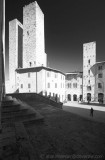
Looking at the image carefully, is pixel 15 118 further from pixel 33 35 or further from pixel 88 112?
pixel 33 35

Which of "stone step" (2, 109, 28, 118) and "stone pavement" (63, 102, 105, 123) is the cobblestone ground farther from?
"stone pavement" (63, 102, 105, 123)

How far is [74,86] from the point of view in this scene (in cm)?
3619

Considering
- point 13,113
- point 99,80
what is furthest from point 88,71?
point 13,113

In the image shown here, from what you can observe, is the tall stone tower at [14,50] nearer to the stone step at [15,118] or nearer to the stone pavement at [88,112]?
the stone pavement at [88,112]

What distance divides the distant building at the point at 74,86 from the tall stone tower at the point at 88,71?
2408 millimetres

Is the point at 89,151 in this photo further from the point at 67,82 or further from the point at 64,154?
the point at 67,82

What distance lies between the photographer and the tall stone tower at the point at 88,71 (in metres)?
31.5

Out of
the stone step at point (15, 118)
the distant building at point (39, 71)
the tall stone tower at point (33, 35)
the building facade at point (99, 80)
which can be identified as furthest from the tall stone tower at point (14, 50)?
the building facade at point (99, 80)

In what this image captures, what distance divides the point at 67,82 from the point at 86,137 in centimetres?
3302

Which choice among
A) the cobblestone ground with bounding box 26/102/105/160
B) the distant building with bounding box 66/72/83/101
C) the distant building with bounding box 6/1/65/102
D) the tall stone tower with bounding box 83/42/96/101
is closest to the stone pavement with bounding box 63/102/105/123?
the cobblestone ground with bounding box 26/102/105/160

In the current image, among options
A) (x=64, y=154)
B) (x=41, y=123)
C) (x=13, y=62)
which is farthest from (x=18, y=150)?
(x=13, y=62)

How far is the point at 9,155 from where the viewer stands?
8.74 ft

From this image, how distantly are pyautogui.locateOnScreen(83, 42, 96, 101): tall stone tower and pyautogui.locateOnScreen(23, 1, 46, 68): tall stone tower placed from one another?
1691 cm

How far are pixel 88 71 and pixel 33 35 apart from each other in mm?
21270
